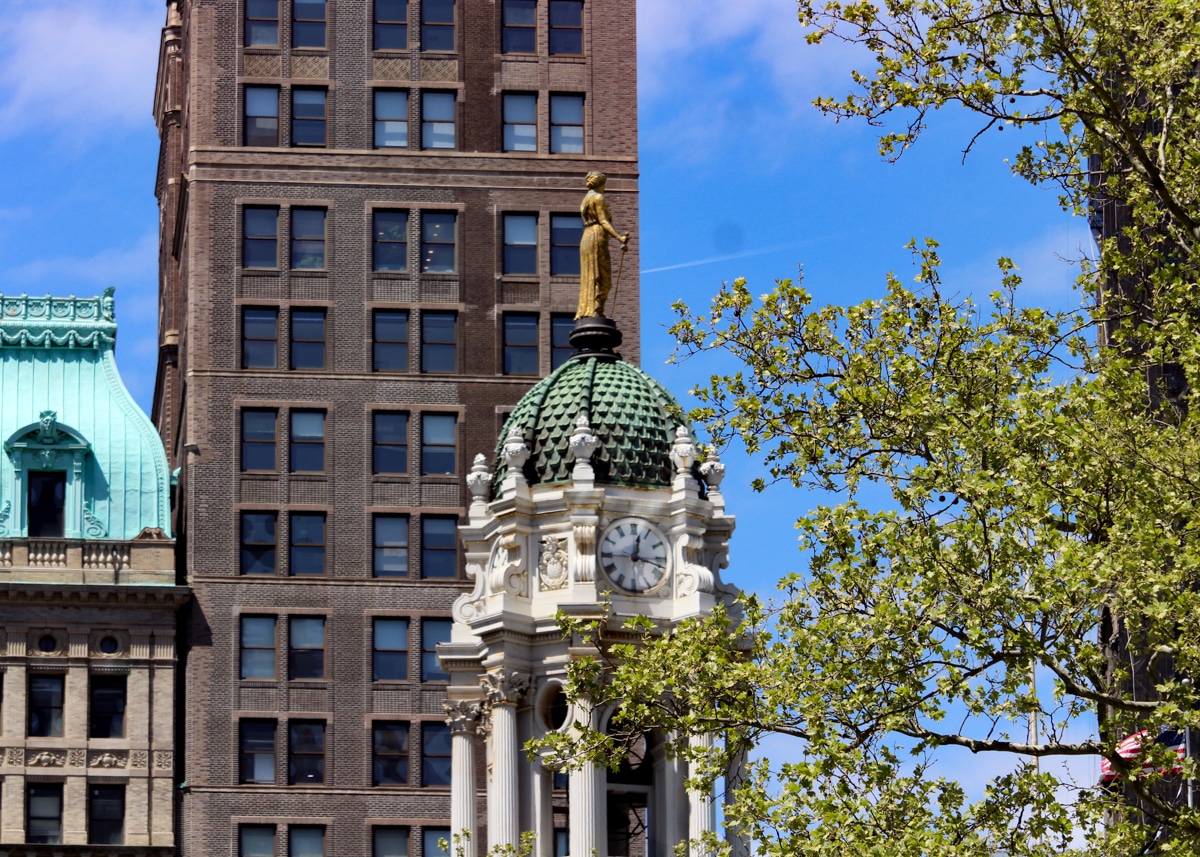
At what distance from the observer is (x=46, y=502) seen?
371 feet

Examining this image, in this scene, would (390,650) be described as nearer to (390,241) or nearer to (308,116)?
(390,241)

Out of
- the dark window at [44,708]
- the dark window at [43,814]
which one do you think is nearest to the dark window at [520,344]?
the dark window at [44,708]

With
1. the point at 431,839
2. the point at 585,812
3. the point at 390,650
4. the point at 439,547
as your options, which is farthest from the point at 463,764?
the point at 439,547

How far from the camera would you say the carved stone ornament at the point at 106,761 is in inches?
4252

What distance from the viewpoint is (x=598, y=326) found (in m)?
62.8

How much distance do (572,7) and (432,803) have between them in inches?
1256

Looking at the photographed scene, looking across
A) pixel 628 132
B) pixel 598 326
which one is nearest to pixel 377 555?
pixel 628 132

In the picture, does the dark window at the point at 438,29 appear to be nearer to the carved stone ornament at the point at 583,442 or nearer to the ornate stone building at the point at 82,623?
the ornate stone building at the point at 82,623

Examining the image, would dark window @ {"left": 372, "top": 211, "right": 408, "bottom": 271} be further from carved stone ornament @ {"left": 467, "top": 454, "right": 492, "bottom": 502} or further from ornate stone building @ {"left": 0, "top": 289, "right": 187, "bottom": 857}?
carved stone ornament @ {"left": 467, "top": 454, "right": 492, "bottom": 502}

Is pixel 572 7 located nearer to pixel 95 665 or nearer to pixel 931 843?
pixel 95 665

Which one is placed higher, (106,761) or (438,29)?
(438,29)

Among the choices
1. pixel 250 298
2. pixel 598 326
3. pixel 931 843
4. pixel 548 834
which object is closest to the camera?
pixel 931 843

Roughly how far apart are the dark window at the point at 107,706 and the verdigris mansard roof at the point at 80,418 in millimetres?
5795

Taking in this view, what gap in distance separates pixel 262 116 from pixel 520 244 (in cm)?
1117
